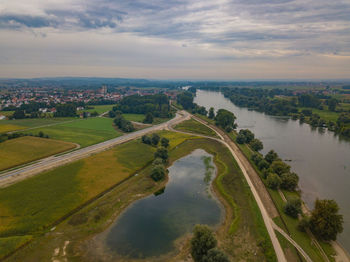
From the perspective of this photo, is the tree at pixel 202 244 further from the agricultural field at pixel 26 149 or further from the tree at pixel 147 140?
the agricultural field at pixel 26 149

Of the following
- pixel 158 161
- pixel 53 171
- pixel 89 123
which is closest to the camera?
pixel 53 171

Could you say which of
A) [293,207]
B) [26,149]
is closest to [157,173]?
[293,207]

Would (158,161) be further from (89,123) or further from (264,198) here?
(89,123)

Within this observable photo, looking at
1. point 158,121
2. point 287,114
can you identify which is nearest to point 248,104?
point 287,114

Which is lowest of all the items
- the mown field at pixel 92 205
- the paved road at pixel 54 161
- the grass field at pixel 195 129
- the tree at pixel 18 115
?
the mown field at pixel 92 205

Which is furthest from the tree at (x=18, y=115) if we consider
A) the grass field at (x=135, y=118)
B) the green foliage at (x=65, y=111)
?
the grass field at (x=135, y=118)

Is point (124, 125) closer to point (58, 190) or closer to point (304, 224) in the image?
point (58, 190)
